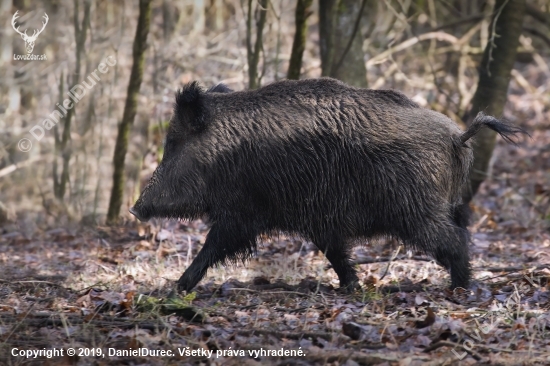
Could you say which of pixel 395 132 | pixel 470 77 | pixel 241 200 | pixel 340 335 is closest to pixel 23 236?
pixel 241 200

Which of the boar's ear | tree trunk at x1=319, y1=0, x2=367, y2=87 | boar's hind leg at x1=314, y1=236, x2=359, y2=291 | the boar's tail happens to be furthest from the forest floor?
tree trunk at x1=319, y1=0, x2=367, y2=87

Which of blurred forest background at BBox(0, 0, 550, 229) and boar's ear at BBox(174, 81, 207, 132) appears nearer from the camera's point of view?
boar's ear at BBox(174, 81, 207, 132)

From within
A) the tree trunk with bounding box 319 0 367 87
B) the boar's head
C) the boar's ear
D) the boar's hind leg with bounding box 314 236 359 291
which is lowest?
the boar's hind leg with bounding box 314 236 359 291

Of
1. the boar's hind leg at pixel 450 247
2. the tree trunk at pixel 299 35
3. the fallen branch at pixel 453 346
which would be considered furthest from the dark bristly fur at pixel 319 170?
the tree trunk at pixel 299 35

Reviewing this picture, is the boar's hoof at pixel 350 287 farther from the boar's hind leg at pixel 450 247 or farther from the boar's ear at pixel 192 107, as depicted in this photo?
the boar's ear at pixel 192 107

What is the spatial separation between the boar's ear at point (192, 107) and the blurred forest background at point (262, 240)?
1.34m

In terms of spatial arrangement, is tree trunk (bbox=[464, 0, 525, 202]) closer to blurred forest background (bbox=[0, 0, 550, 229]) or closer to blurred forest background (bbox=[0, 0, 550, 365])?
blurred forest background (bbox=[0, 0, 550, 365])

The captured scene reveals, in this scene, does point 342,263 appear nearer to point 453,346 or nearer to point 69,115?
point 453,346

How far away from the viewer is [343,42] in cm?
871

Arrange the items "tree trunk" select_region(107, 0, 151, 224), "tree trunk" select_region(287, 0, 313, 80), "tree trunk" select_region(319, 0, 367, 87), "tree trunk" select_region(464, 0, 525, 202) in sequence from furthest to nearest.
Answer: "tree trunk" select_region(107, 0, 151, 224) → "tree trunk" select_region(464, 0, 525, 202) → "tree trunk" select_region(319, 0, 367, 87) → "tree trunk" select_region(287, 0, 313, 80)

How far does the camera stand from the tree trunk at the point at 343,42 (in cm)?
840

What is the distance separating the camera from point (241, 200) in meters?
6.11

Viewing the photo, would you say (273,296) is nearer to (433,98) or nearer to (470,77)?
(433,98)

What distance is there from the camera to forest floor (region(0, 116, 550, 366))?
427 centimetres
